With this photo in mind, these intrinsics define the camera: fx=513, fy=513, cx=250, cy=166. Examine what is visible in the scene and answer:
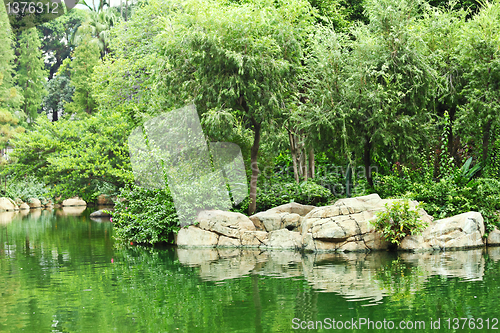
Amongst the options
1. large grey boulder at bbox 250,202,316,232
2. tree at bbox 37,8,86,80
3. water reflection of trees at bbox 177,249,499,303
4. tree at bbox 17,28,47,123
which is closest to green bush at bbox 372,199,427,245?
water reflection of trees at bbox 177,249,499,303

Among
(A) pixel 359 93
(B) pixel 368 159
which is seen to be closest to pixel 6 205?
(B) pixel 368 159

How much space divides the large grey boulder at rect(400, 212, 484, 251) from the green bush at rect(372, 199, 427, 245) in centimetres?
24

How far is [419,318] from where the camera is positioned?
6.66 m

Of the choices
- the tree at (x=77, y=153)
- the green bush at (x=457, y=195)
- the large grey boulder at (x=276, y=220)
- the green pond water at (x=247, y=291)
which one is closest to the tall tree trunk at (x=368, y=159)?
the green bush at (x=457, y=195)

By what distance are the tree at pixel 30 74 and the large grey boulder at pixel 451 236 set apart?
39643 millimetres

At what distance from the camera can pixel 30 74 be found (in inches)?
1796

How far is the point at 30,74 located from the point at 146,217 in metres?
35.3

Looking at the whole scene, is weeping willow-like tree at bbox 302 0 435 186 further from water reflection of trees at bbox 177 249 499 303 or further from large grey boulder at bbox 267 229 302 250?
water reflection of trees at bbox 177 249 499 303

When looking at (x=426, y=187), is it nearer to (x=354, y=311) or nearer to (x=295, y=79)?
(x=295, y=79)

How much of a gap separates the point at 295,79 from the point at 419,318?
37.3 ft

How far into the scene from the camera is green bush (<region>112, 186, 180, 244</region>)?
606 inches

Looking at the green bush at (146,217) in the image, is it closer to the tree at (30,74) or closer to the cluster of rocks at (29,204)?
the cluster of rocks at (29,204)

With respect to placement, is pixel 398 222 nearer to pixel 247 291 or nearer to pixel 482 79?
pixel 247 291

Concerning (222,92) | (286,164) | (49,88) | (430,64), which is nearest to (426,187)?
(430,64)
